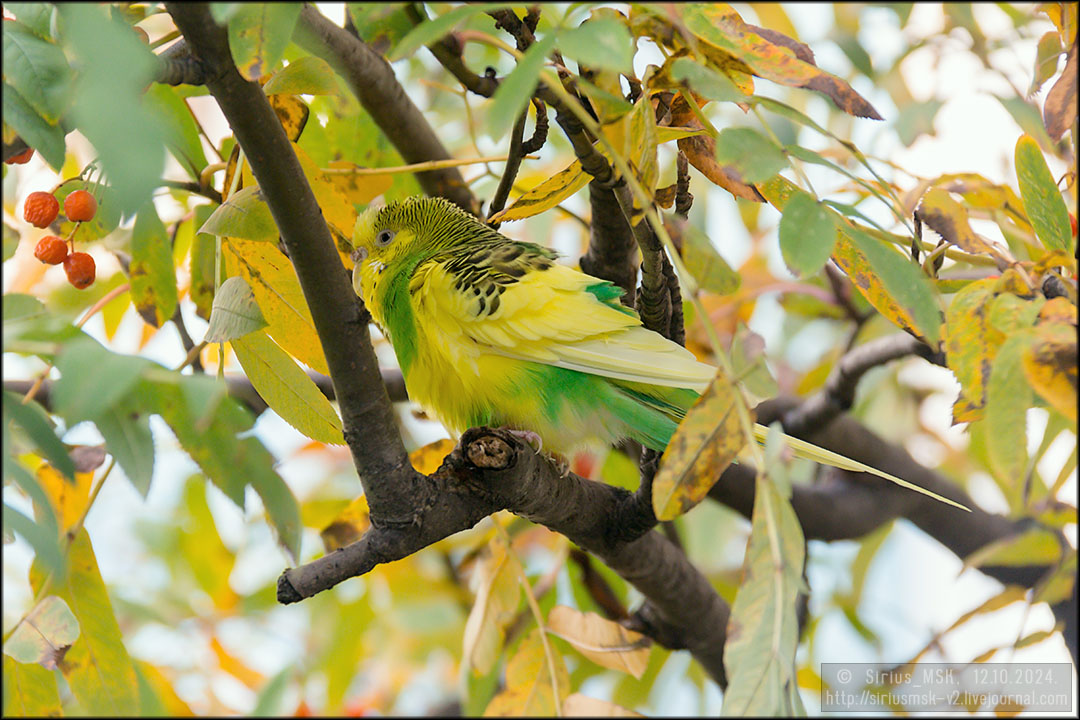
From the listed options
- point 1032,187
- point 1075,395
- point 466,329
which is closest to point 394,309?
point 466,329

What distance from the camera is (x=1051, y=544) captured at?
1367 mm

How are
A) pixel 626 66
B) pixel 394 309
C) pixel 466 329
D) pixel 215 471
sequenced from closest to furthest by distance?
pixel 626 66 → pixel 215 471 → pixel 466 329 → pixel 394 309

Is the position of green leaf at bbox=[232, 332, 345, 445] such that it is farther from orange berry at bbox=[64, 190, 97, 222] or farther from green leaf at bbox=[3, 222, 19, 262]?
green leaf at bbox=[3, 222, 19, 262]

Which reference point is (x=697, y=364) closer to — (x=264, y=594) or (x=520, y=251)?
(x=520, y=251)

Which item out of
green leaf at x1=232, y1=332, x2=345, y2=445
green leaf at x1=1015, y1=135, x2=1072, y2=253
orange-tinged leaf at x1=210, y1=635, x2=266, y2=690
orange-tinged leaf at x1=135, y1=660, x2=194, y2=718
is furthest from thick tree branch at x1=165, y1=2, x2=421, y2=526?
orange-tinged leaf at x1=210, y1=635, x2=266, y2=690

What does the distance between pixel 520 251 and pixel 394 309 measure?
0.82 feet

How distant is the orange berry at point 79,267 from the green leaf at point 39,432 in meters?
0.51

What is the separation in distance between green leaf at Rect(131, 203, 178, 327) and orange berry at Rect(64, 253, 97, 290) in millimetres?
57

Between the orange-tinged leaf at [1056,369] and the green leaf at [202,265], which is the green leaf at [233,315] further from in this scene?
the orange-tinged leaf at [1056,369]

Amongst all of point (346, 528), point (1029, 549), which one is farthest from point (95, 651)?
point (1029, 549)

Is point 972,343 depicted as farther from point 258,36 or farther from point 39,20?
point 39,20

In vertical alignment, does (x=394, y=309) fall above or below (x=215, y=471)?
below

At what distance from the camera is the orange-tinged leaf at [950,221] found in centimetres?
95

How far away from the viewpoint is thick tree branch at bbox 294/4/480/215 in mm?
1174
